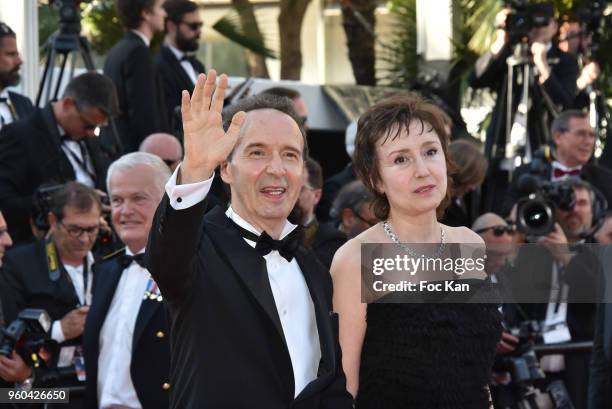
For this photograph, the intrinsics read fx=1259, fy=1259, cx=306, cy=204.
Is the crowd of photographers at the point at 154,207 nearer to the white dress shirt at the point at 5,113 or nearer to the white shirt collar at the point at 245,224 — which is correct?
the white dress shirt at the point at 5,113

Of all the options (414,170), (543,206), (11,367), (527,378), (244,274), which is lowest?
(527,378)

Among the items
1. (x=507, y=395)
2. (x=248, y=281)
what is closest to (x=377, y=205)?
(x=248, y=281)

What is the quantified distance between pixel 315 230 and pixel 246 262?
6.22 ft

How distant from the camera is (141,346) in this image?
15.1ft

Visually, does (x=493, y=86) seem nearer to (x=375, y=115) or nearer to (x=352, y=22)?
(x=352, y=22)

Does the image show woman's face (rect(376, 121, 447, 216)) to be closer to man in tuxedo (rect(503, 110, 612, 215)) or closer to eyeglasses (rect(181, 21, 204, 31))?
man in tuxedo (rect(503, 110, 612, 215))

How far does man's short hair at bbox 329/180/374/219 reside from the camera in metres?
5.84

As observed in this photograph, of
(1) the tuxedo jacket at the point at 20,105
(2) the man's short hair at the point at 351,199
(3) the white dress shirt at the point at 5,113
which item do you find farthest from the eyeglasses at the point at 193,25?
(2) the man's short hair at the point at 351,199

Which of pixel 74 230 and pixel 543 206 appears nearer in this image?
pixel 74 230

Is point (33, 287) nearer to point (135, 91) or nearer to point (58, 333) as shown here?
point (58, 333)

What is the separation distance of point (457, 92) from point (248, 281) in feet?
24.7

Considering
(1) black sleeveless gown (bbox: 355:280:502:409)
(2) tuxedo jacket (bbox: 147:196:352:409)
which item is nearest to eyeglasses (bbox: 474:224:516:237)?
(1) black sleeveless gown (bbox: 355:280:502:409)

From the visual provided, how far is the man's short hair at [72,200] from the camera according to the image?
5.49 metres

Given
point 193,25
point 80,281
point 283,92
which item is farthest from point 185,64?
point 80,281
